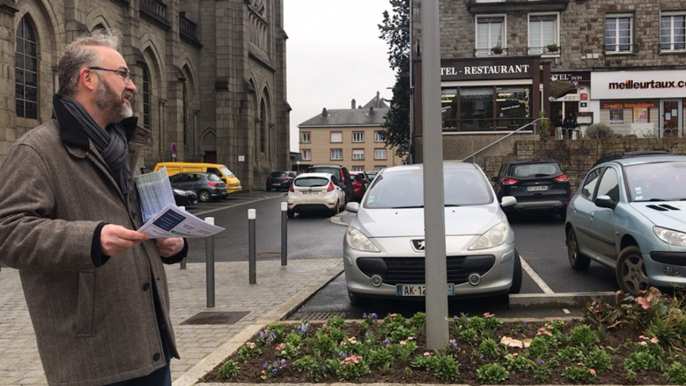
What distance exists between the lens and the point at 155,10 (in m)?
38.1

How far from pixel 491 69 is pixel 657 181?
78.8 feet

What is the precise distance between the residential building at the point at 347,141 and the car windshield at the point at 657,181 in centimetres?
9155

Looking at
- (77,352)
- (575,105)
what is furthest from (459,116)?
(77,352)

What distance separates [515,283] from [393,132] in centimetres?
4278

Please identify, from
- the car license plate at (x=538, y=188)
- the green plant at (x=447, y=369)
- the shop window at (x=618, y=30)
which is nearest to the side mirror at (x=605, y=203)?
the green plant at (x=447, y=369)

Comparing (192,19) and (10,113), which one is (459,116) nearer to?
(10,113)

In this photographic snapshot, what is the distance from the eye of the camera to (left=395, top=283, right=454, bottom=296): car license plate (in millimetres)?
6180

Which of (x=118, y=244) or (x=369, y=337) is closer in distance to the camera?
(x=118, y=244)

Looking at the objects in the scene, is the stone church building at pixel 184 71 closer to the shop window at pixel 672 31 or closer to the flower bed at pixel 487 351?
the flower bed at pixel 487 351

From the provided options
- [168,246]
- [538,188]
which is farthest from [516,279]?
[538,188]

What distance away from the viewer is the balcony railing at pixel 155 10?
36.0m

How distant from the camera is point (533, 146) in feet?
81.0

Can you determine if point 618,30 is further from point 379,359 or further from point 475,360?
point 379,359

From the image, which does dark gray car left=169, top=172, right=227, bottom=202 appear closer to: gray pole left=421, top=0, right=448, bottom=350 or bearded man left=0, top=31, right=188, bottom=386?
gray pole left=421, top=0, right=448, bottom=350
